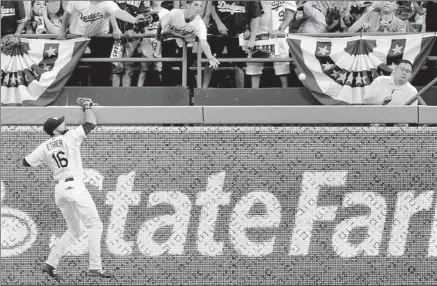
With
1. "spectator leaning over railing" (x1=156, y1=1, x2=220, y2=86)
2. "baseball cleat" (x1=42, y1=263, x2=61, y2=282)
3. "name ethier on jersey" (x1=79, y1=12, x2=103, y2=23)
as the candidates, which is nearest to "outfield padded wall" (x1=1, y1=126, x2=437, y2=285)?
"baseball cleat" (x1=42, y1=263, x2=61, y2=282)

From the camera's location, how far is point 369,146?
471 inches

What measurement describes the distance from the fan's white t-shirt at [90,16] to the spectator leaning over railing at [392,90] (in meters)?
3.39

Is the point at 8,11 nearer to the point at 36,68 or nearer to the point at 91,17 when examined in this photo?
the point at 36,68

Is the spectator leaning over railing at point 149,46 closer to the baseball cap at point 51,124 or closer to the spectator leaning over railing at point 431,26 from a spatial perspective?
the baseball cap at point 51,124

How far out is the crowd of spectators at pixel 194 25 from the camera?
487 inches

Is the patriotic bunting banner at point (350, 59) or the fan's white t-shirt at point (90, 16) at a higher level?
the fan's white t-shirt at point (90, 16)

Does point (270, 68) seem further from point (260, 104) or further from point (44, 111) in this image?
point (44, 111)

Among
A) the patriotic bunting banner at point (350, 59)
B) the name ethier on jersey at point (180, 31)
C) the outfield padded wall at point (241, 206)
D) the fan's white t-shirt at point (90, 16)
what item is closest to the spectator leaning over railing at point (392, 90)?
the patriotic bunting banner at point (350, 59)

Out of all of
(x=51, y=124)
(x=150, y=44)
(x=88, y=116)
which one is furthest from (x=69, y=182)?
(x=150, y=44)

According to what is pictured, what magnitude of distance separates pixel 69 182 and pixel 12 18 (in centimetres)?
300

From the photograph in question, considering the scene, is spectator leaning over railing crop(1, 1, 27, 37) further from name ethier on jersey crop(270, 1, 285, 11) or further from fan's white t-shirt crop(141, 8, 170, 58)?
name ethier on jersey crop(270, 1, 285, 11)

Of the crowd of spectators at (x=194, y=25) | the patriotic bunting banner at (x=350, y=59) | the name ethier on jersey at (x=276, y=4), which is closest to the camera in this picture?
the patriotic bunting banner at (x=350, y=59)

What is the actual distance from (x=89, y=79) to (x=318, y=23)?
125 inches

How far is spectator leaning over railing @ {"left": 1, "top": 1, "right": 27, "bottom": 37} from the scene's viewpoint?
1295 centimetres
